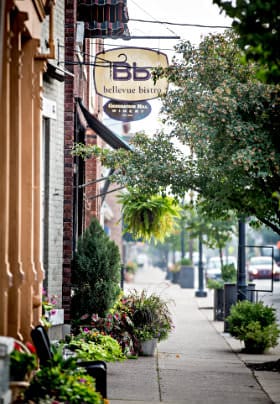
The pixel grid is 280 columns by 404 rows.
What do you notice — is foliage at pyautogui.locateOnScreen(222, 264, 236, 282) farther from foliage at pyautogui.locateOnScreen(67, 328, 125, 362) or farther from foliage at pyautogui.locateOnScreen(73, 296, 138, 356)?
foliage at pyautogui.locateOnScreen(67, 328, 125, 362)

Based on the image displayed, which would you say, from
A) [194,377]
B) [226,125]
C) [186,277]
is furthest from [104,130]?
[186,277]

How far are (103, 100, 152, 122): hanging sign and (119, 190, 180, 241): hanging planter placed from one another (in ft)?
5.07

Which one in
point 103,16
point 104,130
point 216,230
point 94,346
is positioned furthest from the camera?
point 216,230

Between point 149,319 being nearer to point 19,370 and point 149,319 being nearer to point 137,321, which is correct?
point 137,321

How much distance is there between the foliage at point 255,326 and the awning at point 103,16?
5762mm

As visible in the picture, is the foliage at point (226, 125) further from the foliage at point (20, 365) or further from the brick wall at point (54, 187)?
the foliage at point (20, 365)

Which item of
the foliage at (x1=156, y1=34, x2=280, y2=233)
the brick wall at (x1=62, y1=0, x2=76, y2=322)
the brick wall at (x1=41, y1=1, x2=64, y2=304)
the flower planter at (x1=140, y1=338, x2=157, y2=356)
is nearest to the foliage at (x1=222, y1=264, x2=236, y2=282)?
the flower planter at (x1=140, y1=338, x2=157, y2=356)

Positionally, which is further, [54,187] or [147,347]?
[147,347]

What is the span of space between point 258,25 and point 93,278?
299 inches

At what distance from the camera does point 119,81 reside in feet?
57.0

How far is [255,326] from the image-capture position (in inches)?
657

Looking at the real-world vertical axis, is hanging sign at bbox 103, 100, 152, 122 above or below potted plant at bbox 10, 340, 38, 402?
above

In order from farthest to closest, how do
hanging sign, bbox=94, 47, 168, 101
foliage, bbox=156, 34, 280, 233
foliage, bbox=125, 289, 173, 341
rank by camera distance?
hanging sign, bbox=94, 47, 168, 101 < foliage, bbox=125, 289, 173, 341 < foliage, bbox=156, 34, 280, 233

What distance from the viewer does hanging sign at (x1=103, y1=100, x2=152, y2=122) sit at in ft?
58.2
